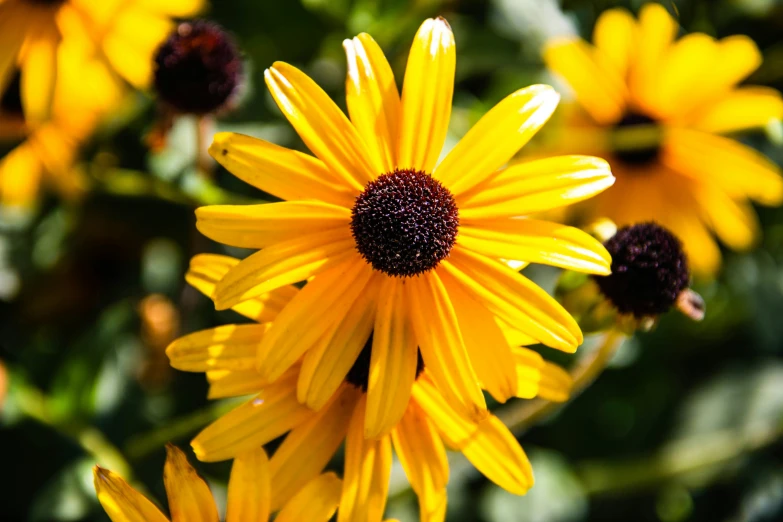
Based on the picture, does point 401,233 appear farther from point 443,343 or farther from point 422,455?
point 422,455

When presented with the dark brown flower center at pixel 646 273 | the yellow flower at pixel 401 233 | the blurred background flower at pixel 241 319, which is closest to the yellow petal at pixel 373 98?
the yellow flower at pixel 401 233

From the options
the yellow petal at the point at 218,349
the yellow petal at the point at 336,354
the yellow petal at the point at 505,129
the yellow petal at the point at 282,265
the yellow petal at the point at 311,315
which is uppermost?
the yellow petal at the point at 505,129

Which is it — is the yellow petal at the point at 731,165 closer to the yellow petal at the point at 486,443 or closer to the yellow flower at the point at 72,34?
the yellow petal at the point at 486,443

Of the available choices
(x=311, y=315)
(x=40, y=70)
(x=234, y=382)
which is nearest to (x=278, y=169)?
(x=311, y=315)

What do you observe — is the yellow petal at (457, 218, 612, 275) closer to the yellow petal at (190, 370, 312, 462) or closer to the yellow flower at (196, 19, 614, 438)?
the yellow flower at (196, 19, 614, 438)

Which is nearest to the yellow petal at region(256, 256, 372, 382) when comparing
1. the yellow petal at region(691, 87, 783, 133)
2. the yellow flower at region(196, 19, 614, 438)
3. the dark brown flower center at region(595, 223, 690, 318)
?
the yellow flower at region(196, 19, 614, 438)

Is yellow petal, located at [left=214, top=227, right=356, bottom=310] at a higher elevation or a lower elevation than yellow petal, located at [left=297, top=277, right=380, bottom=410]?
higher

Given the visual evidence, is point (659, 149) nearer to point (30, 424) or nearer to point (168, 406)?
point (168, 406)
